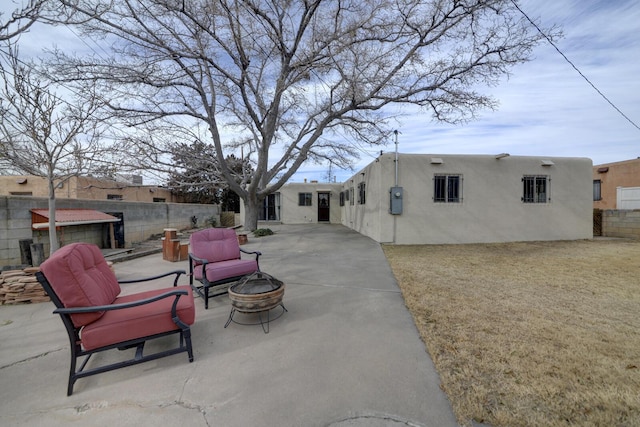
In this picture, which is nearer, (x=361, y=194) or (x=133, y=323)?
(x=133, y=323)

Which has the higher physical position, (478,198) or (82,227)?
(478,198)

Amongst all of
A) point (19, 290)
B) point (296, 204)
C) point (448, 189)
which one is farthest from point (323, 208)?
point (19, 290)

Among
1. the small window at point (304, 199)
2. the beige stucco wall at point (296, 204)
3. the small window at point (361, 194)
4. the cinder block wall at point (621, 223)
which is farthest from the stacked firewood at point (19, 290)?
the cinder block wall at point (621, 223)

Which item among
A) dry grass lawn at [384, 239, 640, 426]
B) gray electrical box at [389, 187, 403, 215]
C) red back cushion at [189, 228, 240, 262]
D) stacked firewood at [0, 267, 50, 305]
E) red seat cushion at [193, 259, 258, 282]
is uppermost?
gray electrical box at [389, 187, 403, 215]

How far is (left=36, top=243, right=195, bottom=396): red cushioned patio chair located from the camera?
2070 millimetres

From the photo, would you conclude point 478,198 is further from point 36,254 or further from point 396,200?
point 36,254

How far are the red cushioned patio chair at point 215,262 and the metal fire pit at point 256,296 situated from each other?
77 centimetres

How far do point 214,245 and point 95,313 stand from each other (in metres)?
2.16

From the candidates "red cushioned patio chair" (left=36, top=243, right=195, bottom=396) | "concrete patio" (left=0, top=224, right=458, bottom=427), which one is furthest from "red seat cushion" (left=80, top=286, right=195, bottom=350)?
"concrete patio" (left=0, top=224, right=458, bottom=427)

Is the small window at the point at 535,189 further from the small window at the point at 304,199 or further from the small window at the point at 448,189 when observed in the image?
the small window at the point at 304,199

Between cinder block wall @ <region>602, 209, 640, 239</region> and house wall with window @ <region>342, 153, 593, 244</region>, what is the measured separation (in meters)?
2.00

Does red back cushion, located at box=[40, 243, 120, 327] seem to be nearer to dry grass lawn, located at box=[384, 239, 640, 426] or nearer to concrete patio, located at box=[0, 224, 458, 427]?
concrete patio, located at box=[0, 224, 458, 427]

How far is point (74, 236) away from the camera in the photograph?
6.97 metres

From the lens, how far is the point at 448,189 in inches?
390
